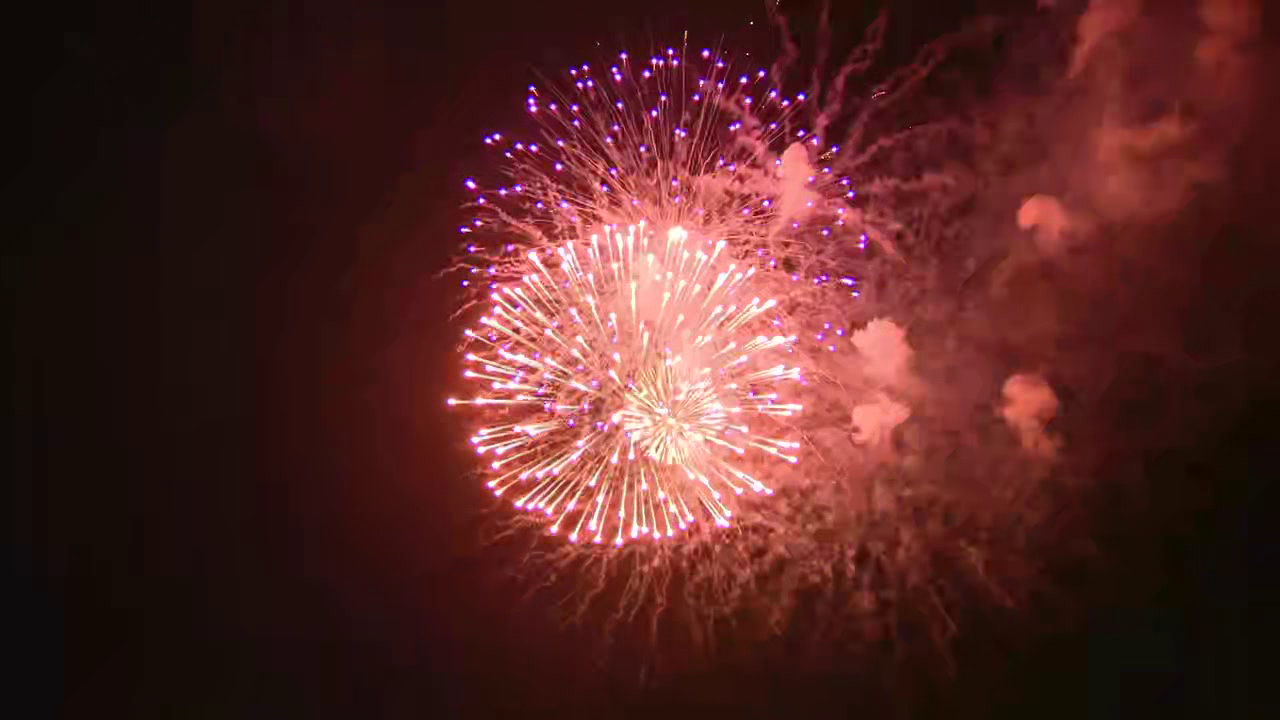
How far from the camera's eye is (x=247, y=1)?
90.7 inches

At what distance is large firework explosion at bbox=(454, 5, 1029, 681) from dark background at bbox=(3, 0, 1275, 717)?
20 centimetres

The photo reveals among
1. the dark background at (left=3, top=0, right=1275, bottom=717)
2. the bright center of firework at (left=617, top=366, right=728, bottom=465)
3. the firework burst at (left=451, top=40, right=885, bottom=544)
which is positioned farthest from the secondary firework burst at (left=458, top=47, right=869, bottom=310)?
the bright center of firework at (left=617, top=366, right=728, bottom=465)

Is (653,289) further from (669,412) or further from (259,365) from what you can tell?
(259,365)

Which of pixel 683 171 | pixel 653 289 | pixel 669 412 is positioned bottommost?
pixel 669 412

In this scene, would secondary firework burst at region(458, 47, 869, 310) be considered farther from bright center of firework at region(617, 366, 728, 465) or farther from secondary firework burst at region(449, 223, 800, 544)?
bright center of firework at region(617, 366, 728, 465)

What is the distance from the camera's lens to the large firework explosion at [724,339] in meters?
2.02

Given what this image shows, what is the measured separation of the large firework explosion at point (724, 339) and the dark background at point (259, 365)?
0.20 metres

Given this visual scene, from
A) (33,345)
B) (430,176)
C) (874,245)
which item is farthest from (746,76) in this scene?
(33,345)

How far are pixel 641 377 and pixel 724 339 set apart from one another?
225 mm

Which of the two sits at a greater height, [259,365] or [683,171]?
[683,171]

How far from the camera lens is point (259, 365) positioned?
230cm

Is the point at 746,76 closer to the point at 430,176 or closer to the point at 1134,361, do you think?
the point at 430,176

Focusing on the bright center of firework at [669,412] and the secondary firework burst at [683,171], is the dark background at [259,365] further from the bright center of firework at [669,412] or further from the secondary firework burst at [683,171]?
the bright center of firework at [669,412]

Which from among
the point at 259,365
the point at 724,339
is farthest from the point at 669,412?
the point at 259,365
